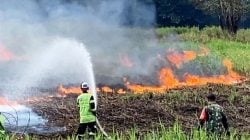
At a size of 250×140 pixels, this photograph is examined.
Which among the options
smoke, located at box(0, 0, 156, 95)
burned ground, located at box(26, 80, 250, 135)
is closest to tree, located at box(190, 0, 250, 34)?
smoke, located at box(0, 0, 156, 95)

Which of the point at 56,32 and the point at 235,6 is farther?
the point at 235,6

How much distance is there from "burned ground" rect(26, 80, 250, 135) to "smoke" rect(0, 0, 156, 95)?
3204 mm

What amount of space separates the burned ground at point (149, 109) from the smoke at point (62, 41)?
3204mm

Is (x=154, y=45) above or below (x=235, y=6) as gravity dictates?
A: below

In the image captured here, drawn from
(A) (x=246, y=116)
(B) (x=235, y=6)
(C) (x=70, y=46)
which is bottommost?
(A) (x=246, y=116)

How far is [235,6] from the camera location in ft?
137

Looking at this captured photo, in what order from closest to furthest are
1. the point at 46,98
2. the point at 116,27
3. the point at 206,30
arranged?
the point at 46,98, the point at 116,27, the point at 206,30

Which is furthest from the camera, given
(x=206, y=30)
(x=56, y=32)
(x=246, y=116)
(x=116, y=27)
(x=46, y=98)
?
(x=206, y=30)

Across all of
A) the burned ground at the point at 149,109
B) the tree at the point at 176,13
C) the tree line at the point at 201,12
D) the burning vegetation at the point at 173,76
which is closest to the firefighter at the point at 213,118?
the burned ground at the point at 149,109

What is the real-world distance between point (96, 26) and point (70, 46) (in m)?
4.01

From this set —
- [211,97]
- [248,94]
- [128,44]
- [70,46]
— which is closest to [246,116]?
[248,94]

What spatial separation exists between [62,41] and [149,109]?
877cm

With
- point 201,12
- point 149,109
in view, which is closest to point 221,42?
point 149,109

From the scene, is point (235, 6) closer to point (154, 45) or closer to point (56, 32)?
point (154, 45)
